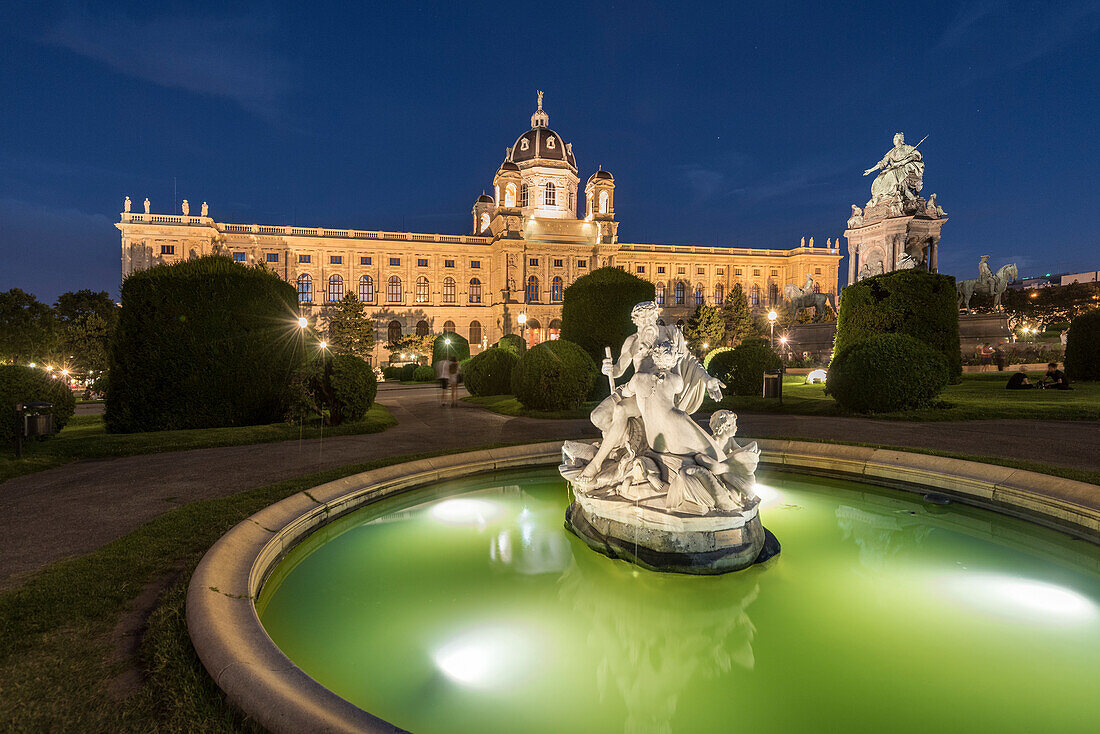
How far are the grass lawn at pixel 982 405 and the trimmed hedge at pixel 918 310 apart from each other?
1.51 meters

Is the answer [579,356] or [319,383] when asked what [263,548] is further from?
[579,356]

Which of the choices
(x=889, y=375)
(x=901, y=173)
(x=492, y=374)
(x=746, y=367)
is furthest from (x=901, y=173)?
(x=492, y=374)

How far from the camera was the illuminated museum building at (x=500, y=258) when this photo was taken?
52.7m

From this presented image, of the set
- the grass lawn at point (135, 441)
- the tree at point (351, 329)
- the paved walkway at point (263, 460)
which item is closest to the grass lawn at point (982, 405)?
the paved walkway at point (263, 460)

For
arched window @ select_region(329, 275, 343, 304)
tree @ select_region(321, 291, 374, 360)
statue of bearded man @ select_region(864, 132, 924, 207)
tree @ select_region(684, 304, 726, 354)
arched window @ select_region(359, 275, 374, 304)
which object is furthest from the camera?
arched window @ select_region(359, 275, 374, 304)

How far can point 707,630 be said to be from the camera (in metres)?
3.26

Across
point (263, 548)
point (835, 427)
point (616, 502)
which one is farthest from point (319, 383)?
point (835, 427)

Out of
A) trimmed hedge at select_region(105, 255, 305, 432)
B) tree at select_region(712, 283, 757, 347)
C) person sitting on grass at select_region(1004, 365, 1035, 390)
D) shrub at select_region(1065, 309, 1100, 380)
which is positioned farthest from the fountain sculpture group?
tree at select_region(712, 283, 757, 347)

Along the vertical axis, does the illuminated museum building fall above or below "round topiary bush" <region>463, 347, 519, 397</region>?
above

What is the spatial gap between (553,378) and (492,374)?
5.30 meters

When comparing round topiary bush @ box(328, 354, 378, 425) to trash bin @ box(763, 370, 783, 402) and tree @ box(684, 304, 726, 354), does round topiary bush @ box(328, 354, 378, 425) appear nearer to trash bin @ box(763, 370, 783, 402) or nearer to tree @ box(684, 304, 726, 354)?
trash bin @ box(763, 370, 783, 402)

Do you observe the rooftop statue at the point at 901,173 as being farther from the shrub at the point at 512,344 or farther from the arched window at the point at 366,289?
the arched window at the point at 366,289

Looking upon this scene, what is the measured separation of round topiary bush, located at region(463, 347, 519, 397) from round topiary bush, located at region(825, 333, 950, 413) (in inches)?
387

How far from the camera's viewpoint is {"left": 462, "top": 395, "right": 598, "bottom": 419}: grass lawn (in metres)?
11.8
